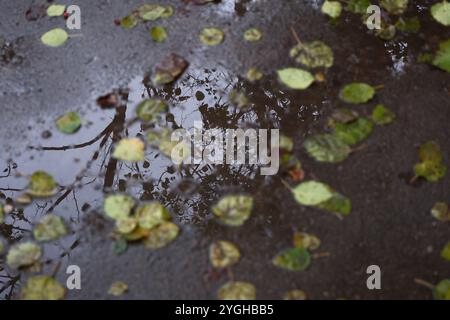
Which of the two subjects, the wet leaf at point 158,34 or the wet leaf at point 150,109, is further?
the wet leaf at point 158,34

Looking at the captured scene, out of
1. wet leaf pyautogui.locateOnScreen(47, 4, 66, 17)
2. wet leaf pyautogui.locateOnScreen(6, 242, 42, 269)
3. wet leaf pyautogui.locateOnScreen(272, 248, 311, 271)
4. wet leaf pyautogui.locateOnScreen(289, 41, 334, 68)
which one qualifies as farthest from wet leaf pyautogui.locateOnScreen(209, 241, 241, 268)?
wet leaf pyautogui.locateOnScreen(47, 4, 66, 17)

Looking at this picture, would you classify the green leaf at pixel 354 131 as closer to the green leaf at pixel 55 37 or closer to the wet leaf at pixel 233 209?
the wet leaf at pixel 233 209

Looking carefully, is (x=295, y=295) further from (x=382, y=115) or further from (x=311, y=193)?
(x=382, y=115)

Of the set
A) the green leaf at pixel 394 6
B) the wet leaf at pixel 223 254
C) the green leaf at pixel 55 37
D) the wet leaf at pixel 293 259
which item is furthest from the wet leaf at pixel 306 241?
the green leaf at pixel 55 37

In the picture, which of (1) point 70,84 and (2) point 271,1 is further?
(2) point 271,1
